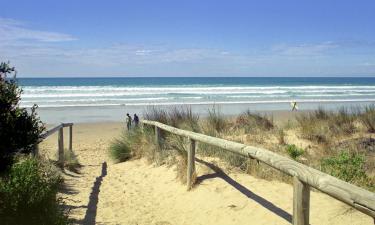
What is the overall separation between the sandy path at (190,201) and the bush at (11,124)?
2.18 meters

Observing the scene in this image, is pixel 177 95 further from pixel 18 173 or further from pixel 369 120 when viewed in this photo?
pixel 18 173

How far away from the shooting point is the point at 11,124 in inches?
174

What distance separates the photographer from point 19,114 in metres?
Answer: 4.54

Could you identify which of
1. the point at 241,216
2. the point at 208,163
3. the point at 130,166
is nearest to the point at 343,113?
the point at 130,166

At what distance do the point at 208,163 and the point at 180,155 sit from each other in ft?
3.42

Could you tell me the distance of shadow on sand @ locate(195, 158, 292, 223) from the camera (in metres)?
5.74

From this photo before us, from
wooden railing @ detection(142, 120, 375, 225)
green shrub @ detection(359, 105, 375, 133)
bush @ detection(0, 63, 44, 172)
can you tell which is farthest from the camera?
A: green shrub @ detection(359, 105, 375, 133)

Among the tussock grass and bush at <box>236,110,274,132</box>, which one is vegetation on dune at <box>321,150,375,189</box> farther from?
bush at <box>236,110,274,132</box>

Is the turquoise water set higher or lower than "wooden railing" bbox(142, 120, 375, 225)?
lower

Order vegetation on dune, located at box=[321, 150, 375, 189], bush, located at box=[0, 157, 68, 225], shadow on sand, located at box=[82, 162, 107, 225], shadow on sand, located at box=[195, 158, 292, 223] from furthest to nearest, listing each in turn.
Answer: vegetation on dune, located at box=[321, 150, 375, 189], shadow on sand, located at box=[82, 162, 107, 225], shadow on sand, located at box=[195, 158, 292, 223], bush, located at box=[0, 157, 68, 225]

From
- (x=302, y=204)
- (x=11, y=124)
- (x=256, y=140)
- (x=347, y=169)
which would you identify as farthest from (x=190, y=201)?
(x=256, y=140)

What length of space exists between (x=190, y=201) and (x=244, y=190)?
0.86 meters

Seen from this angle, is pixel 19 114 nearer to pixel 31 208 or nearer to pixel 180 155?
pixel 31 208

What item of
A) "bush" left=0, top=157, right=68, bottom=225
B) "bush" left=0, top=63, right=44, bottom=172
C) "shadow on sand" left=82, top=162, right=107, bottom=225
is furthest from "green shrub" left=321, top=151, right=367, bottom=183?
"bush" left=0, top=63, right=44, bottom=172
